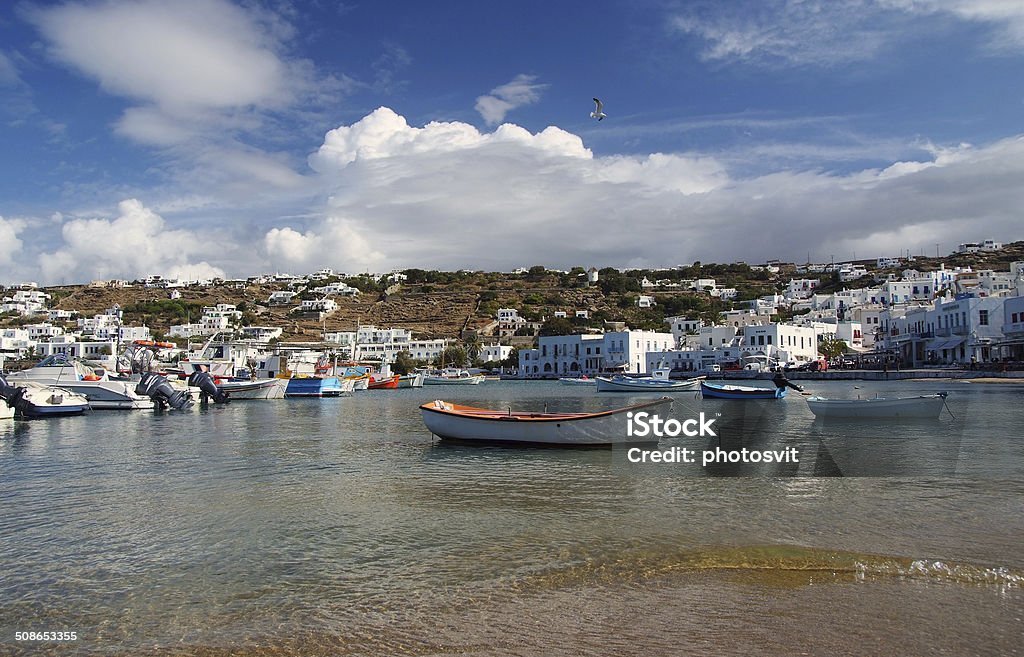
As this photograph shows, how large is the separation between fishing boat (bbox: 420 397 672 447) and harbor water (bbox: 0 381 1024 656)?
145cm

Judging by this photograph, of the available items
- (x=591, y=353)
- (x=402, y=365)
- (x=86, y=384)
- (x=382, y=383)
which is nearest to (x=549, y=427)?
(x=86, y=384)

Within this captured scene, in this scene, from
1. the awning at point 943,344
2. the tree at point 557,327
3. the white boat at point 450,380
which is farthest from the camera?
the tree at point 557,327

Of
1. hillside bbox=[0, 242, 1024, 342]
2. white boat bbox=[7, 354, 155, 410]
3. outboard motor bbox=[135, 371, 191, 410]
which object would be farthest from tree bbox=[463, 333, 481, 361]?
white boat bbox=[7, 354, 155, 410]

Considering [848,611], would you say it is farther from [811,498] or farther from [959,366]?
[959,366]

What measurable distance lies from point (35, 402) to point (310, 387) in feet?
67.3

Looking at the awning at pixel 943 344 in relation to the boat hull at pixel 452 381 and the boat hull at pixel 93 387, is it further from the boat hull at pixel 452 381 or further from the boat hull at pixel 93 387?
the boat hull at pixel 93 387

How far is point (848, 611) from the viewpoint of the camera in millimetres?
6258

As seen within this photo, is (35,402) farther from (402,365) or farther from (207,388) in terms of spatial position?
(402,365)

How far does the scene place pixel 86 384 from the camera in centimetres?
3422

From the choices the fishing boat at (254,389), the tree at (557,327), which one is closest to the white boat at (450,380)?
the tree at (557,327)

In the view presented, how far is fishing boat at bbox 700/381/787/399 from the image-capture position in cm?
3834

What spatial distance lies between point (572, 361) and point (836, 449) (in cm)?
7922

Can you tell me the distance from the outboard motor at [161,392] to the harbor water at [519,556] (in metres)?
19.9

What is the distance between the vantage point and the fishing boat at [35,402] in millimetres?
28781
